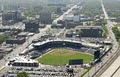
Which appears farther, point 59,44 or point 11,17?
point 11,17

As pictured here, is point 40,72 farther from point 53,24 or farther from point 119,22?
point 119,22

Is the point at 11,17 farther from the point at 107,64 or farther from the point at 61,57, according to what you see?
the point at 107,64

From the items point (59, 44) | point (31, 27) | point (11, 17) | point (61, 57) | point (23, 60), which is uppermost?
point (11, 17)

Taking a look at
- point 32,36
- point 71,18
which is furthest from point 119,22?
point 32,36

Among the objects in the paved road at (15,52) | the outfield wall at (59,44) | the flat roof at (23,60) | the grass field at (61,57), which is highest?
the outfield wall at (59,44)

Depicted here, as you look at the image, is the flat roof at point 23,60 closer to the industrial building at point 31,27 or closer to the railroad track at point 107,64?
the railroad track at point 107,64

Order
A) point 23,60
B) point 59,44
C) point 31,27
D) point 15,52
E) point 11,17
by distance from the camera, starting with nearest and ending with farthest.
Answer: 1. point 23,60
2. point 15,52
3. point 59,44
4. point 31,27
5. point 11,17

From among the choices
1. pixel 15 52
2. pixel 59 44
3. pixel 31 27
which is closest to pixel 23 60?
pixel 15 52

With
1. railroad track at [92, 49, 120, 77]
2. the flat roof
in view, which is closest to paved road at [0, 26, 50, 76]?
the flat roof

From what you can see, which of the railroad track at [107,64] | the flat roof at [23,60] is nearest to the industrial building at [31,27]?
the flat roof at [23,60]
